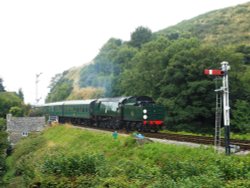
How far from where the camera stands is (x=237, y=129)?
124 ft

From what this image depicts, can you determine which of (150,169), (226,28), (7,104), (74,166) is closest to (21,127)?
(7,104)

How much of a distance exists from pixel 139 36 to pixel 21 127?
40326mm

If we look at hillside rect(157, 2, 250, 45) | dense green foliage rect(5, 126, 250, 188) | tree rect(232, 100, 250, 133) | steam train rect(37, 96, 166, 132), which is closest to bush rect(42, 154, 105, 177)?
dense green foliage rect(5, 126, 250, 188)

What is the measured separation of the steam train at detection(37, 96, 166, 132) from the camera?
27.1m

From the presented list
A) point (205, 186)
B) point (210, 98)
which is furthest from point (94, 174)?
point (210, 98)

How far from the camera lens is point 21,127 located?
5034 cm

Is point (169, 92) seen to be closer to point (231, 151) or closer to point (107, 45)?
point (231, 151)

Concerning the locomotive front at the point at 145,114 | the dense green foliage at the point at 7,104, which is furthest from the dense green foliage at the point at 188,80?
the dense green foliage at the point at 7,104

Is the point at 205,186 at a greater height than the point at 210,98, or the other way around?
the point at 210,98

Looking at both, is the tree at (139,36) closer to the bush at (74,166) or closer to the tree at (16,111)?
the tree at (16,111)

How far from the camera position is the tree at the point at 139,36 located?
83312 millimetres

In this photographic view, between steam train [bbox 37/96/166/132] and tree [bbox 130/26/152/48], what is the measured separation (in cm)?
4129

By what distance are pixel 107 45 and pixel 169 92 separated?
53.6m

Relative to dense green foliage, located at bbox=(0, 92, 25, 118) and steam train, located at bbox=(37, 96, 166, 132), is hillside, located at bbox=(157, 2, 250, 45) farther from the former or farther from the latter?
steam train, located at bbox=(37, 96, 166, 132)
